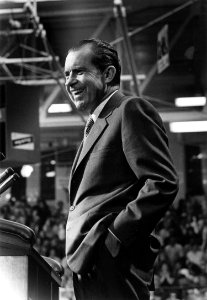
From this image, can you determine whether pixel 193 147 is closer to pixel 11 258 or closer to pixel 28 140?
pixel 28 140

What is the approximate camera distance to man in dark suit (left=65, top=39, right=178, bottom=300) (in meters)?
1.65

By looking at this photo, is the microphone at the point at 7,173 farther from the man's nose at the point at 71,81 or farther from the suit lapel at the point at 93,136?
the man's nose at the point at 71,81

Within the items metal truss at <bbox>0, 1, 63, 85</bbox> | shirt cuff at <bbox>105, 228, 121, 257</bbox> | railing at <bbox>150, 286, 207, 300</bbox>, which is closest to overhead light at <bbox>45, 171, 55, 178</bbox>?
metal truss at <bbox>0, 1, 63, 85</bbox>

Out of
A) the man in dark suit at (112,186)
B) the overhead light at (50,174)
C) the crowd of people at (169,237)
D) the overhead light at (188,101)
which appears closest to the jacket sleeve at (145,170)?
the man in dark suit at (112,186)

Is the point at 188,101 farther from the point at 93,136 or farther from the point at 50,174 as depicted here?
the point at 93,136

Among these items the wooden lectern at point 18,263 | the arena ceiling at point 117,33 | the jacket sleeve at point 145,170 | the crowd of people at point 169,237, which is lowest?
the crowd of people at point 169,237

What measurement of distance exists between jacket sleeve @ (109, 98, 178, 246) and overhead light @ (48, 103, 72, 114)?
10.5 m

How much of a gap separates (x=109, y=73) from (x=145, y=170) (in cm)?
34

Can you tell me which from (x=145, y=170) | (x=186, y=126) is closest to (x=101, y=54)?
(x=145, y=170)

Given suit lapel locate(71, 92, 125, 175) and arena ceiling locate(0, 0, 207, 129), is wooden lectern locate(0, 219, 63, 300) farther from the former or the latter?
arena ceiling locate(0, 0, 207, 129)

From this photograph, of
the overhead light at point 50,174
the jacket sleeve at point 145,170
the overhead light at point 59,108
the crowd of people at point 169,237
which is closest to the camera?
the jacket sleeve at point 145,170

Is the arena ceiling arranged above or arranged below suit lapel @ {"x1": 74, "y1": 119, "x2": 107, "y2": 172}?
below

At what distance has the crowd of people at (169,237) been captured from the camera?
36.1 feet

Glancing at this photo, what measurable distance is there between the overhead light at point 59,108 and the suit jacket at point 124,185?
34.2 feet
